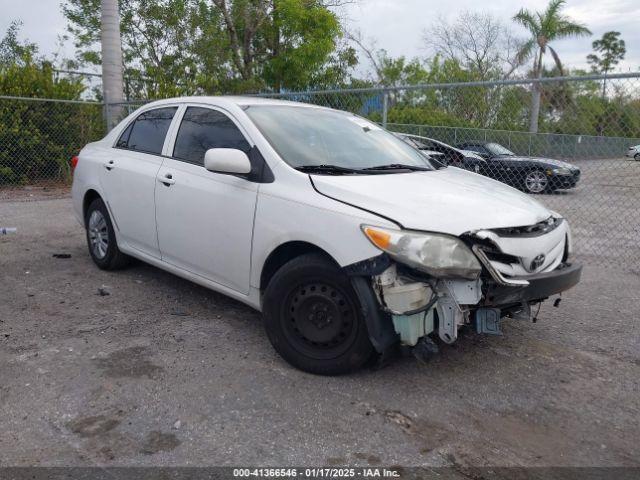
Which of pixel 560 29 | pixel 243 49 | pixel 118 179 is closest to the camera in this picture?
pixel 118 179

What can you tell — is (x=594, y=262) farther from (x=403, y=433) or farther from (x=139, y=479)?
(x=139, y=479)

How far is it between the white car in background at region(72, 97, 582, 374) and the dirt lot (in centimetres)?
31

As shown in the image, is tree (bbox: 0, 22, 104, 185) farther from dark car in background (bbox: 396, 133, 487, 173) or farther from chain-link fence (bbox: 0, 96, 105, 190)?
dark car in background (bbox: 396, 133, 487, 173)

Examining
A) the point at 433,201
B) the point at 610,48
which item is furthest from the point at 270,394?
the point at 610,48

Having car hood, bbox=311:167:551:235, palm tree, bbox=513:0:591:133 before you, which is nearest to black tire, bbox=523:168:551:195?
car hood, bbox=311:167:551:235

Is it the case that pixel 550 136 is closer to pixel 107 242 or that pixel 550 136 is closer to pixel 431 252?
pixel 431 252

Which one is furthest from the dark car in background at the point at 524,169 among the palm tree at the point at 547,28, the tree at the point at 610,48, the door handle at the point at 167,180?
the tree at the point at 610,48

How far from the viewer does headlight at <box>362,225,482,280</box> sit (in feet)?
10.1

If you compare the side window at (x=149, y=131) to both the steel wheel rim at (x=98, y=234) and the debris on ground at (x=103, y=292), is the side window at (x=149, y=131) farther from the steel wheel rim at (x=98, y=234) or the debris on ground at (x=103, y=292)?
the debris on ground at (x=103, y=292)

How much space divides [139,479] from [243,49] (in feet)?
68.7

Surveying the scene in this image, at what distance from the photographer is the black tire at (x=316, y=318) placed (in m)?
3.35

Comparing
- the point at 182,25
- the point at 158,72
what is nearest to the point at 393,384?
the point at 158,72

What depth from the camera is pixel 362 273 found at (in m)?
3.18

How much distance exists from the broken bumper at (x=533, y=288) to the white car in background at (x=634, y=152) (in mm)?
3024
